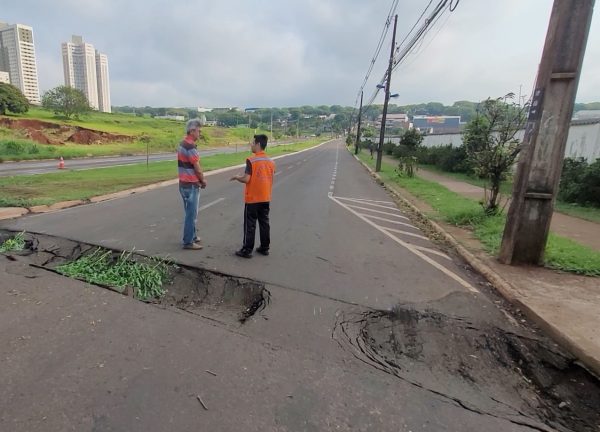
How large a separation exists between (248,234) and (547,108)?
4.45 meters

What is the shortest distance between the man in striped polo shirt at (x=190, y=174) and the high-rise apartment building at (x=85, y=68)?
107 meters

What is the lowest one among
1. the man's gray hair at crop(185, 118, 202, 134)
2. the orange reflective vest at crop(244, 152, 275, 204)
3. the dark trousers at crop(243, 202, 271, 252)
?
the dark trousers at crop(243, 202, 271, 252)

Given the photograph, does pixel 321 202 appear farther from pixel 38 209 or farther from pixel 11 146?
pixel 11 146

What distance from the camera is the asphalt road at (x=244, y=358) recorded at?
242cm

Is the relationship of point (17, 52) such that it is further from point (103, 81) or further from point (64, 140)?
point (64, 140)

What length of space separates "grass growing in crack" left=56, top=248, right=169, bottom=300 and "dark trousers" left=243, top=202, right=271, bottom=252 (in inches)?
45.8

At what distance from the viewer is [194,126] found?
5.51m

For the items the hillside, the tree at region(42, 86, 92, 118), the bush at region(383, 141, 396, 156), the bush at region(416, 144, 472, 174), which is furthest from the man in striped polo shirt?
the tree at region(42, 86, 92, 118)

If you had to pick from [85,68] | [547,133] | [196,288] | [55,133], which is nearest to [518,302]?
[547,133]

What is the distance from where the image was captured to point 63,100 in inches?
2549

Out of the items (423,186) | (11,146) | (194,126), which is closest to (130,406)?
(194,126)

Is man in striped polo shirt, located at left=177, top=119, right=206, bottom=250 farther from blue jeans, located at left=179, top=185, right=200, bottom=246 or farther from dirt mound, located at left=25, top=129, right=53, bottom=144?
dirt mound, located at left=25, top=129, right=53, bottom=144

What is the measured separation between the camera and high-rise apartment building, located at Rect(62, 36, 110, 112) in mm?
101312

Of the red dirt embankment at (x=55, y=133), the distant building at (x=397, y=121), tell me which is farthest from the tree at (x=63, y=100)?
the distant building at (x=397, y=121)
